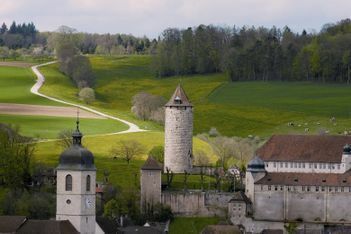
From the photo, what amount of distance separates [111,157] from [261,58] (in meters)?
61.0

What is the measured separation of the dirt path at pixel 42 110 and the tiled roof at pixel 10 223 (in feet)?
207

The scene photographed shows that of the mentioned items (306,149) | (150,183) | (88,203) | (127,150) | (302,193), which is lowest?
(302,193)

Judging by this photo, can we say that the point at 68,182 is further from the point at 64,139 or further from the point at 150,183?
the point at 64,139

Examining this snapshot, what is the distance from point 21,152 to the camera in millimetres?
110812

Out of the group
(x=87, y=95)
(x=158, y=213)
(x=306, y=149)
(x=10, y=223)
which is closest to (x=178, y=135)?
(x=306, y=149)

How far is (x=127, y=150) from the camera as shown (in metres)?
123

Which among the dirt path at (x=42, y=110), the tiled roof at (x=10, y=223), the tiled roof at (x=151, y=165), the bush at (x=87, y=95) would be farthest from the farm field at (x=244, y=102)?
the tiled roof at (x=10, y=223)

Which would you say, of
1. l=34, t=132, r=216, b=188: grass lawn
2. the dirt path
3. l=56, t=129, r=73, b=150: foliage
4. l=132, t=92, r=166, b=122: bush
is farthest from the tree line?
l=56, t=129, r=73, b=150: foliage

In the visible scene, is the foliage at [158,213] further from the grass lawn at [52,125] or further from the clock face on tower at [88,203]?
the grass lawn at [52,125]

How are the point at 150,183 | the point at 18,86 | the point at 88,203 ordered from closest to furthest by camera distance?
the point at 88,203, the point at 150,183, the point at 18,86

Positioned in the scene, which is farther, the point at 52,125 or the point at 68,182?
the point at 52,125

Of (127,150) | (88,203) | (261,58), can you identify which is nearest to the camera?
(88,203)

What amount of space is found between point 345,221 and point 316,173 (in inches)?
195

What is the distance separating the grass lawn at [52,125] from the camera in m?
134
